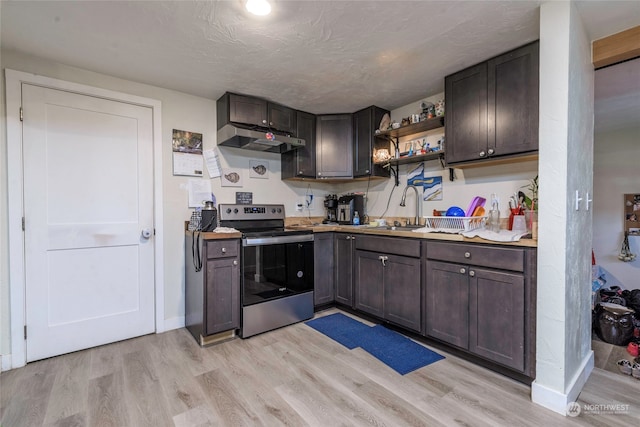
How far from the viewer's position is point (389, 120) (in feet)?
10.3

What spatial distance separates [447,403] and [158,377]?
5.94 feet

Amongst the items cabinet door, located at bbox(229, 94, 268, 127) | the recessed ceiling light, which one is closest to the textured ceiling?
the recessed ceiling light

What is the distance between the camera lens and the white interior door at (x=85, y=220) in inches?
84.8

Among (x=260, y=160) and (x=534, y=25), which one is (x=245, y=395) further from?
(x=534, y=25)

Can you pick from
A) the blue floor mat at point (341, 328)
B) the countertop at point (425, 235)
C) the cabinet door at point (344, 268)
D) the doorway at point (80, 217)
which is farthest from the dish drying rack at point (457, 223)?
the doorway at point (80, 217)

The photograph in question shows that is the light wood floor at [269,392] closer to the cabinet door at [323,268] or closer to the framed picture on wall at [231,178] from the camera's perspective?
the cabinet door at [323,268]

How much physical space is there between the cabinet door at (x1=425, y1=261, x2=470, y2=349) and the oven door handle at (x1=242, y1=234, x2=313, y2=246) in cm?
117

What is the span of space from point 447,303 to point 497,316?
34 cm

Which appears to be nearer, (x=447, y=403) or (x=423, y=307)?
(x=447, y=403)

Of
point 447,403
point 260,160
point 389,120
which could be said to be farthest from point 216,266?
point 389,120

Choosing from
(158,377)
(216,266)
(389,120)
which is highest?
(389,120)

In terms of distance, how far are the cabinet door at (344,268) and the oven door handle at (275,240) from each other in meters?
0.34

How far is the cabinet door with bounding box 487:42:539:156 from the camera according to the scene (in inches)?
76.4

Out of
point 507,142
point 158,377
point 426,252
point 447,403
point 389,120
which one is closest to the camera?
point 447,403
